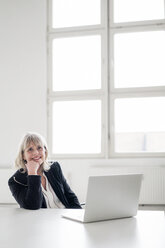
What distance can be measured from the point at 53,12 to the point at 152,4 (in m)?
1.55

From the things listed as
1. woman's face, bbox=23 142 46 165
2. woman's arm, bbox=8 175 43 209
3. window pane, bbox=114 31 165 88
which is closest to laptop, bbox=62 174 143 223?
woman's arm, bbox=8 175 43 209

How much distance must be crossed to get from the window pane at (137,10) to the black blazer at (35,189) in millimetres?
3535

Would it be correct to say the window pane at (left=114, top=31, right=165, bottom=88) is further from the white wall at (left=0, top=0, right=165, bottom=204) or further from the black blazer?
the black blazer

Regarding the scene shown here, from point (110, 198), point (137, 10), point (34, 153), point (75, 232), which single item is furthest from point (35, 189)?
point (137, 10)

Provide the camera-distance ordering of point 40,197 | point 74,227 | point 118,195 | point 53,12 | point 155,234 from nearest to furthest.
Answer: point 155,234, point 74,227, point 118,195, point 40,197, point 53,12

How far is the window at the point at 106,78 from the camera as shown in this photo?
5.21 metres

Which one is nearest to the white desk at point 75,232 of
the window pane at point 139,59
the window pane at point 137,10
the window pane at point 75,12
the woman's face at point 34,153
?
the woman's face at point 34,153

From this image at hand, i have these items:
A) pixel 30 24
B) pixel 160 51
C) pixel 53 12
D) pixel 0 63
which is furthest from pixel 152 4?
pixel 0 63

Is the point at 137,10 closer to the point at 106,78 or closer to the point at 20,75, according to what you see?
the point at 106,78

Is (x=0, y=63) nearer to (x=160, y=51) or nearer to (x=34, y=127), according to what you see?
(x=34, y=127)

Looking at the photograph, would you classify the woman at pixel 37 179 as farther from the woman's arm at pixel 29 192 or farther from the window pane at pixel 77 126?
the window pane at pixel 77 126

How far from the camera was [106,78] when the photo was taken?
17.3 feet

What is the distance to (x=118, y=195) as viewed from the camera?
1659mm

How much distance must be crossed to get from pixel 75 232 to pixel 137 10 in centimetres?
454
